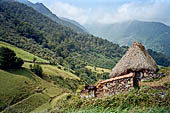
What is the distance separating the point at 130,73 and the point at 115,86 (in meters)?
1.83

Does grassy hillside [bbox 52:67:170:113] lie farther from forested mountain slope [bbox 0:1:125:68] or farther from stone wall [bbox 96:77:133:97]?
forested mountain slope [bbox 0:1:125:68]

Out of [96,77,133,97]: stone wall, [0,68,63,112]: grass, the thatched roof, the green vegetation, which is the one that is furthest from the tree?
the green vegetation

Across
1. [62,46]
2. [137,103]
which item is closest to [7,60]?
[137,103]

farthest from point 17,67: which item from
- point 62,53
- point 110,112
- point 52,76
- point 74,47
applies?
point 74,47

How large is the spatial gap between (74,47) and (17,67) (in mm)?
127359

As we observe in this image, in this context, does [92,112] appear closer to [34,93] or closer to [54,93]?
[34,93]

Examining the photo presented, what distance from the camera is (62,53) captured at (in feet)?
477

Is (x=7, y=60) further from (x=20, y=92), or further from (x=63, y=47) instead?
(x=63, y=47)

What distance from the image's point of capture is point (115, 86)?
42.8 ft

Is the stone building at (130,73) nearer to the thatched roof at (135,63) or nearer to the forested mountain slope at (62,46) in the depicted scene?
the thatched roof at (135,63)

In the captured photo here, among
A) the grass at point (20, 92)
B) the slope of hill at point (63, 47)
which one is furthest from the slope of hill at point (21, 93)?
the slope of hill at point (63, 47)

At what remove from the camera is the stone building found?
12617 mm

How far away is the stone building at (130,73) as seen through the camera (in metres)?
12.6

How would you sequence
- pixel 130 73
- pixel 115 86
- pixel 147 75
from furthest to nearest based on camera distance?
1. pixel 147 75
2. pixel 130 73
3. pixel 115 86
